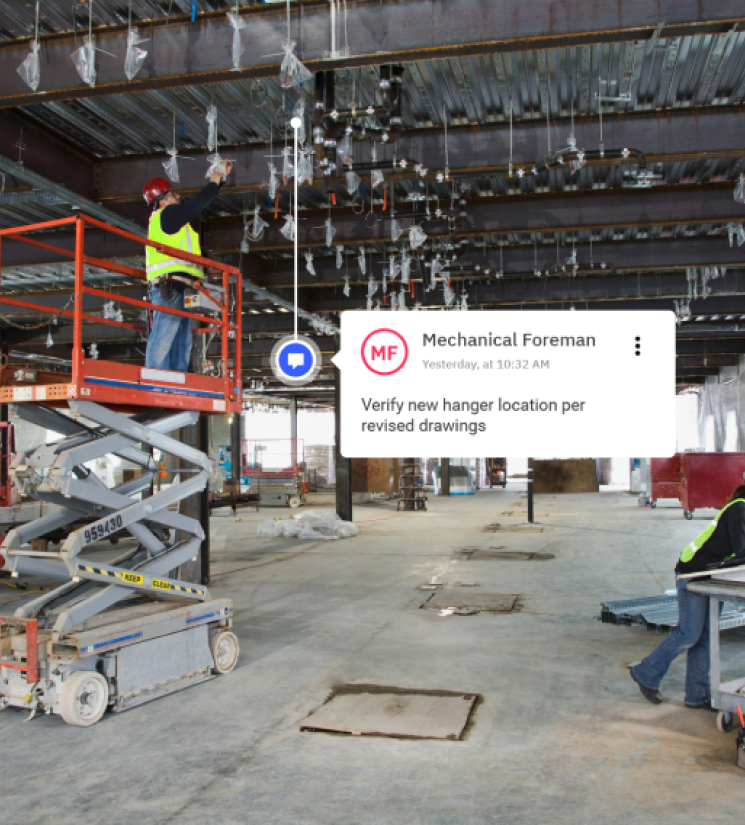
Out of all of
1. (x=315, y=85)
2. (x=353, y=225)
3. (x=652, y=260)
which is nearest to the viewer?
(x=315, y=85)

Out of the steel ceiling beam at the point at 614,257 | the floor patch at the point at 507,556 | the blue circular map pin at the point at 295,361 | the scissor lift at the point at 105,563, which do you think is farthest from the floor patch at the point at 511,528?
the scissor lift at the point at 105,563

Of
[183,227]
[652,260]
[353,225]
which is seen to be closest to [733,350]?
[652,260]

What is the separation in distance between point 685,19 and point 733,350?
22.0 meters

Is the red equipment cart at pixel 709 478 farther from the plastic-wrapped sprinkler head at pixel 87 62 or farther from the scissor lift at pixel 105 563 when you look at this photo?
the plastic-wrapped sprinkler head at pixel 87 62

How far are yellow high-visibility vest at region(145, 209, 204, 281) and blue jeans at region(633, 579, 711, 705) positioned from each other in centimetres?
498

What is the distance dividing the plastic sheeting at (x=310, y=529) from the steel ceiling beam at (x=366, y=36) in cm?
1208

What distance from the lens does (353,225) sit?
12406 mm

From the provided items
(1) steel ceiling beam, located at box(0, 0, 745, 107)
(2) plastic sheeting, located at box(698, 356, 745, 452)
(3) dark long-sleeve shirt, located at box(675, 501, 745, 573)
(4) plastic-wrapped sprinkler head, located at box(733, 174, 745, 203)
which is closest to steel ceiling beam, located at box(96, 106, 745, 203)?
(4) plastic-wrapped sprinkler head, located at box(733, 174, 745, 203)

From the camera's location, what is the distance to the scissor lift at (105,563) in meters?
5.56

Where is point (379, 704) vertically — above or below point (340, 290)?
below

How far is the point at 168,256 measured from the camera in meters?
6.80

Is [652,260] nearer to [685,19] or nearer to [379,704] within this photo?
[685,19]

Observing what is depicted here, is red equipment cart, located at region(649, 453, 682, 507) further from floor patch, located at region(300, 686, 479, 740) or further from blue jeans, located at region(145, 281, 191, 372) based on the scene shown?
blue jeans, located at region(145, 281, 191, 372)

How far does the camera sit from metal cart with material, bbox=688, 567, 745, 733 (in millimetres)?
4848
